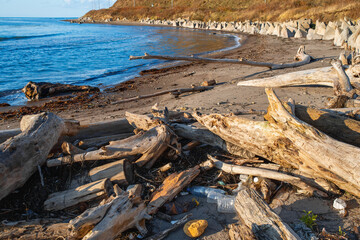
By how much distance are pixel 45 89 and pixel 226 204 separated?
33.2 feet

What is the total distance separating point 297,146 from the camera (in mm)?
3209

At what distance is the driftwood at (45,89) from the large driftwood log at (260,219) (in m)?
9.86

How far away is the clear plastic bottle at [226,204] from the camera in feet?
10.4

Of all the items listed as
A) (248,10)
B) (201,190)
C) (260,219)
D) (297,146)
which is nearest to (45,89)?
(201,190)

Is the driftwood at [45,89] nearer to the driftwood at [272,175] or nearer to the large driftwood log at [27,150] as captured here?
the large driftwood log at [27,150]

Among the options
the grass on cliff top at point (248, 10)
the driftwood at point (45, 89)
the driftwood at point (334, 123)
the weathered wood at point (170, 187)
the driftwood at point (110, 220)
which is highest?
the grass on cliff top at point (248, 10)

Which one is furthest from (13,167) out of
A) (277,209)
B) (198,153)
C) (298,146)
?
(298,146)

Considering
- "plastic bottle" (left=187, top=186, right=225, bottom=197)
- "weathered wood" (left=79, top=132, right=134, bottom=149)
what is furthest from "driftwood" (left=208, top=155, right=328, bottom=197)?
"weathered wood" (left=79, top=132, right=134, bottom=149)

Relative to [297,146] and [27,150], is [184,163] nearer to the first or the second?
[297,146]

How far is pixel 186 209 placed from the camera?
326 cm

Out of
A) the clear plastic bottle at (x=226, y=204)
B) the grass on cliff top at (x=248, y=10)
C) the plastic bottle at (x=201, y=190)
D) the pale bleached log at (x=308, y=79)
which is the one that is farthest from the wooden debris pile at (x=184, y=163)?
the grass on cliff top at (x=248, y=10)

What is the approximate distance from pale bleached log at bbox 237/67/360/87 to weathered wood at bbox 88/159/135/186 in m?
5.75

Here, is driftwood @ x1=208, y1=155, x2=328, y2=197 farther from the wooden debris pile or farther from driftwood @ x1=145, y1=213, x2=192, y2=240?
driftwood @ x1=145, y1=213, x2=192, y2=240

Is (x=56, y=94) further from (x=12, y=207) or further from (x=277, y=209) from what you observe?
(x=277, y=209)
